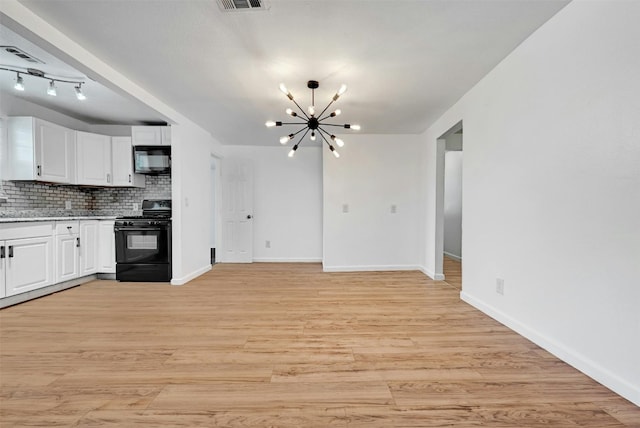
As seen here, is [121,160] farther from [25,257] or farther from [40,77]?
[25,257]

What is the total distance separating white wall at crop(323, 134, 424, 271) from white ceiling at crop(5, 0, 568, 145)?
4.50ft

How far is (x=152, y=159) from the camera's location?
4254 mm

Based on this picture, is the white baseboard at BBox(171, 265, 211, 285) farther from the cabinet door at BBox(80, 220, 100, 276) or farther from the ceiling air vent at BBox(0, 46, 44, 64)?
the ceiling air vent at BBox(0, 46, 44, 64)

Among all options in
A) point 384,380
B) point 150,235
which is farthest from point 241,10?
point 150,235

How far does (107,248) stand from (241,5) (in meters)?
3.91

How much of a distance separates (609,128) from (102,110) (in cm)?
548

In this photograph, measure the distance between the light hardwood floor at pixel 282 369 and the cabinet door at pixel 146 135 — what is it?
2.39 m

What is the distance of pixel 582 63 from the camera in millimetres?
1713

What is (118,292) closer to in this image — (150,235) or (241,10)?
(150,235)

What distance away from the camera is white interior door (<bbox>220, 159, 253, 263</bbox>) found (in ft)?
17.9

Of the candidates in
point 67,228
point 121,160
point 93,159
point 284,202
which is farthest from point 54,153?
point 284,202

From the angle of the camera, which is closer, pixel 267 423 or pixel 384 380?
pixel 267 423

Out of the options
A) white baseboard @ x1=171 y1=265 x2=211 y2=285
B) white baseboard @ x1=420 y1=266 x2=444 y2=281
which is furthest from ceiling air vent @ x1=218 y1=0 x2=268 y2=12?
white baseboard @ x1=420 y1=266 x2=444 y2=281

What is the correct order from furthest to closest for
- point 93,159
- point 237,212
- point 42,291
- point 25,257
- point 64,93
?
point 237,212 → point 93,159 → point 64,93 → point 42,291 → point 25,257
